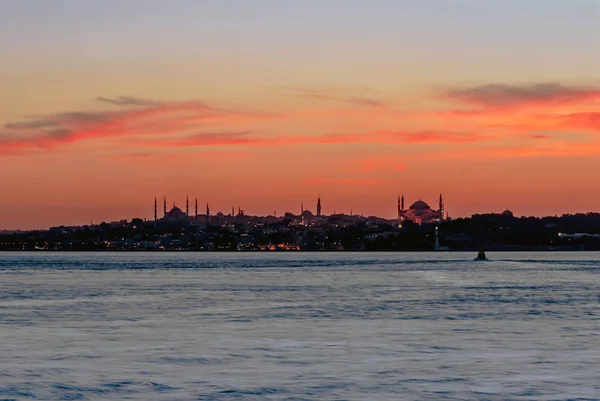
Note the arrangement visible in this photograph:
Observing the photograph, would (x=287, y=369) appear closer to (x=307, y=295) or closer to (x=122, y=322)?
(x=122, y=322)

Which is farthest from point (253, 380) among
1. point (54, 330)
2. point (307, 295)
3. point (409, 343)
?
point (307, 295)

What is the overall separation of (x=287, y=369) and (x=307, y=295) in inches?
1698

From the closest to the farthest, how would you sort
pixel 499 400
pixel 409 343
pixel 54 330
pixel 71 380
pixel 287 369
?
1. pixel 499 400
2. pixel 71 380
3. pixel 287 369
4. pixel 409 343
5. pixel 54 330

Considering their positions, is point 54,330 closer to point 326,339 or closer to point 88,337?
point 88,337

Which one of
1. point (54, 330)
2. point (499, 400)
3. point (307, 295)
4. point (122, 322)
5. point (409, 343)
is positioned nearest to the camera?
point (499, 400)

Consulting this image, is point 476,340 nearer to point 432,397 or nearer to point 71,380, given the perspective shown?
point 432,397

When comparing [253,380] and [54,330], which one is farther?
[54,330]

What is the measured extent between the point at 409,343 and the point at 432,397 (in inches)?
494

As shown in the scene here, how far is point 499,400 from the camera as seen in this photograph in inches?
976

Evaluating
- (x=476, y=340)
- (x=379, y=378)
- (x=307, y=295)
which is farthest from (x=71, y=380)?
(x=307, y=295)

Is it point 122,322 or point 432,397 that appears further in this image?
point 122,322

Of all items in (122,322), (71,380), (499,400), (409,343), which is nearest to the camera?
(499,400)

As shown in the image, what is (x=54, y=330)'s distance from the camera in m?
43.0

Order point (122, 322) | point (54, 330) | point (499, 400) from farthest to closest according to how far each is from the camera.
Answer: point (122, 322) < point (54, 330) < point (499, 400)
